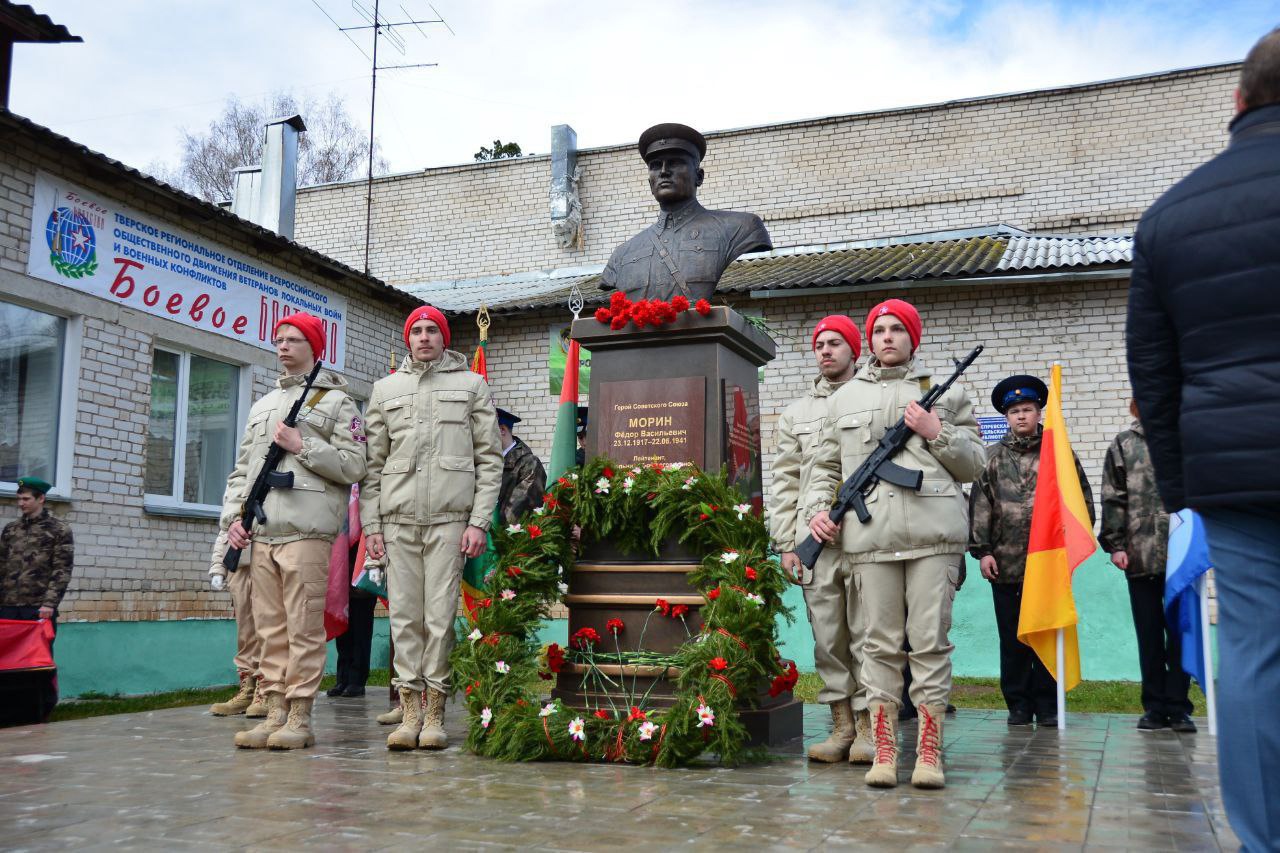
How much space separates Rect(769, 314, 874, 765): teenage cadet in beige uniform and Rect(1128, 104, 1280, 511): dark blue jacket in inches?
90.5

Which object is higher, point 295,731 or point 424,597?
point 424,597

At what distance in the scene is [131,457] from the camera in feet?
30.2

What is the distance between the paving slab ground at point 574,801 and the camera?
125 inches

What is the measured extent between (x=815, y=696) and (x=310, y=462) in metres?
4.89

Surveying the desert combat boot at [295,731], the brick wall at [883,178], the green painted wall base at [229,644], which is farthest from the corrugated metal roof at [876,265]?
the desert combat boot at [295,731]

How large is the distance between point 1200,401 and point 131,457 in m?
8.74

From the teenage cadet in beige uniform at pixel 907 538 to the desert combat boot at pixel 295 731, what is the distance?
8.32 ft

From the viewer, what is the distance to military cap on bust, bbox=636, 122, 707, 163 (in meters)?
5.95

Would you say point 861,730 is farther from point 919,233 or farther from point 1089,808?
point 919,233

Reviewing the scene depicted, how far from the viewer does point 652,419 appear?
5551 mm

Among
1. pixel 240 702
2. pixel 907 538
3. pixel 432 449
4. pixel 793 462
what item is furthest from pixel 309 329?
pixel 907 538

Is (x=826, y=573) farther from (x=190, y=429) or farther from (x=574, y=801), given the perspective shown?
(x=190, y=429)

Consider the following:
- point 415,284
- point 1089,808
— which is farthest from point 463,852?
point 415,284

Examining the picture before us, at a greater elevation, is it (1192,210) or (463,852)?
(1192,210)
